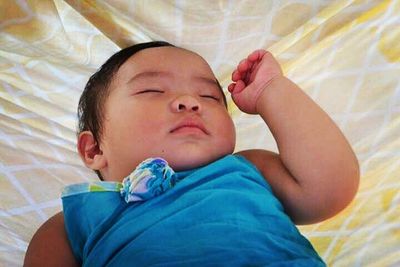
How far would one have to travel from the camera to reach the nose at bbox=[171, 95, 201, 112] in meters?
0.97

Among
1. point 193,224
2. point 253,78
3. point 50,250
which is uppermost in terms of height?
point 253,78

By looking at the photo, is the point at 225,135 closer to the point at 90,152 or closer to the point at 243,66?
the point at 243,66

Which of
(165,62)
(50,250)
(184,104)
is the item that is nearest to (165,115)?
(184,104)

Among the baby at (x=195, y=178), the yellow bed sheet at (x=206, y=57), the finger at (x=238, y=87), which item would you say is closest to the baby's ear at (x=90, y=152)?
the baby at (x=195, y=178)

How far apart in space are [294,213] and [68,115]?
0.61 m

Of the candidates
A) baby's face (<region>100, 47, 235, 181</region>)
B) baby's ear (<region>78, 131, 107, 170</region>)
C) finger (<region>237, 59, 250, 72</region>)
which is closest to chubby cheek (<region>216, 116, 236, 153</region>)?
baby's face (<region>100, 47, 235, 181</region>)

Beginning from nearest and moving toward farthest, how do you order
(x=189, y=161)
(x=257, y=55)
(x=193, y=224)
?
1. (x=193, y=224)
2. (x=189, y=161)
3. (x=257, y=55)

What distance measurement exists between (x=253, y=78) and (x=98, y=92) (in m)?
0.32

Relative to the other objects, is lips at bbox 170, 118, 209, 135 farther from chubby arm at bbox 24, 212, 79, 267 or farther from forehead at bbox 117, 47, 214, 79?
chubby arm at bbox 24, 212, 79, 267

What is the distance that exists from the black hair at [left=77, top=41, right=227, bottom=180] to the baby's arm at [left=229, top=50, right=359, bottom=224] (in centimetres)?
16

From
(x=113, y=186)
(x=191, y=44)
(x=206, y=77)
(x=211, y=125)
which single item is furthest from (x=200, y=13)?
(x=113, y=186)

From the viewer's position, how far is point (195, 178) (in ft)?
3.04

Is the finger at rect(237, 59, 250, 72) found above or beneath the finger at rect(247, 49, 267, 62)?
beneath

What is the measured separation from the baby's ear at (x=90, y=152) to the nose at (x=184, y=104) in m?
0.19
